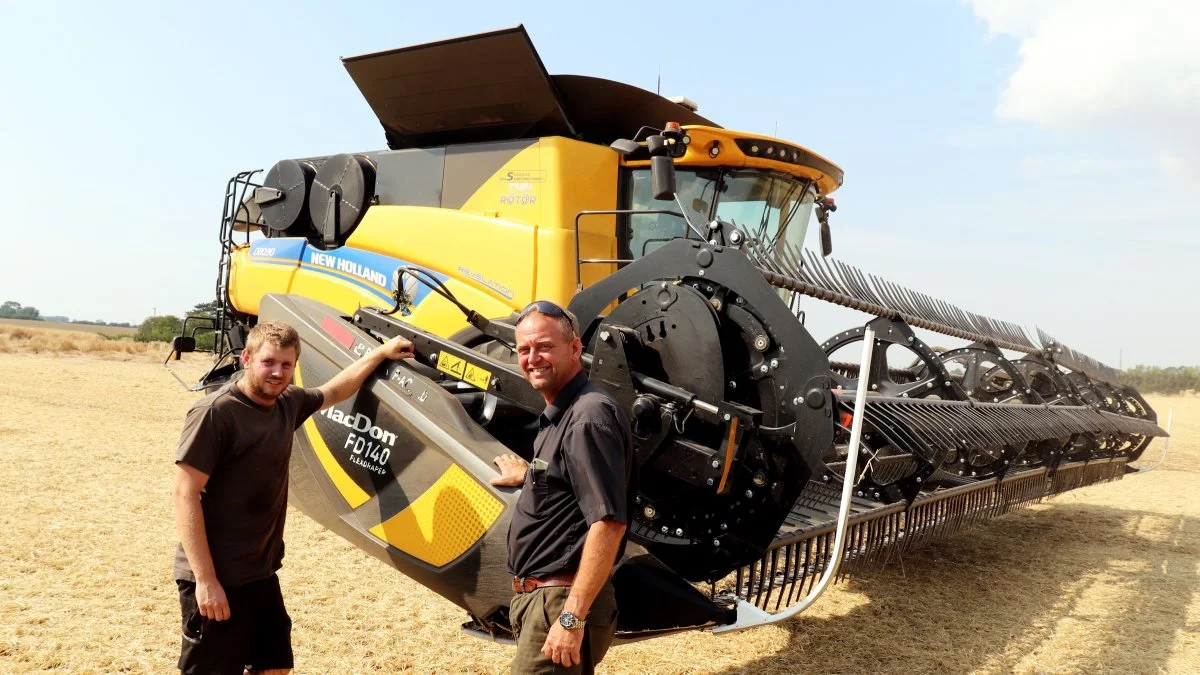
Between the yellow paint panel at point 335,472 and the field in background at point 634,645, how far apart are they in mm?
703

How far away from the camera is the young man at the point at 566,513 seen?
2166 millimetres

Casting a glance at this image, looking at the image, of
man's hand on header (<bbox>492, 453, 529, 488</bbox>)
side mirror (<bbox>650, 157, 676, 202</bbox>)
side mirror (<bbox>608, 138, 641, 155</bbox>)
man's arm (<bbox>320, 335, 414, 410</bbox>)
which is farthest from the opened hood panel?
man's hand on header (<bbox>492, 453, 529, 488</bbox>)

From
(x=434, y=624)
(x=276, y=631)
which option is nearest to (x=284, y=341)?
(x=276, y=631)

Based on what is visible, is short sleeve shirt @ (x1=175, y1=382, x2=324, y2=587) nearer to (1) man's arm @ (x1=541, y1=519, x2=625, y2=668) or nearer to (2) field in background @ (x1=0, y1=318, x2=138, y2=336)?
(1) man's arm @ (x1=541, y1=519, x2=625, y2=668)

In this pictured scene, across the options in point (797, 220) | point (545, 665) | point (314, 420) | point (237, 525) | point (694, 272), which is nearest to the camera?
point (545, 665)

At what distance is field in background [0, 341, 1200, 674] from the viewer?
151 inches

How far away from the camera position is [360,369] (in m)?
3.66

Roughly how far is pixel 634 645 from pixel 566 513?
2.04 metres

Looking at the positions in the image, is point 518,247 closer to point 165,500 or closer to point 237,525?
point 237,525

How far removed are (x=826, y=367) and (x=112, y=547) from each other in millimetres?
4499

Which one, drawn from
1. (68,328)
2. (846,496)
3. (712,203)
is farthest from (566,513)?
(68,328)

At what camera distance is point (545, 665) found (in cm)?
224

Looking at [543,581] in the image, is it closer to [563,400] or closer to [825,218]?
[563,400]

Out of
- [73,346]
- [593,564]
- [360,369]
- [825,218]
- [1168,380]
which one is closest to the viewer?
[593,564]
